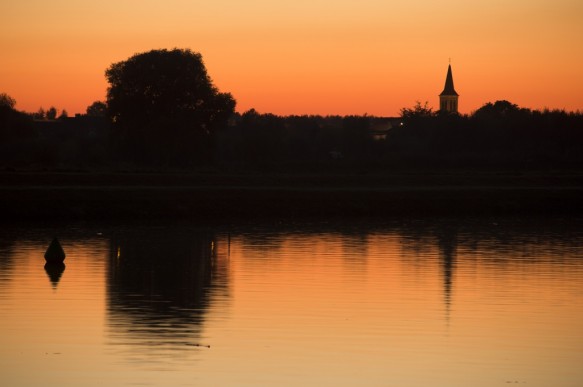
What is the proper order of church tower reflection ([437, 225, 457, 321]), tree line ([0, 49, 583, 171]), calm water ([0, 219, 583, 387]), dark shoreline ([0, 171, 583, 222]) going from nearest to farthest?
1. calm water ([0, 219, 583, 387])
2. church tower reflection ([437, 225, 457, 321])
3. dark shoreline ([0, 171, 583, 222])
4. tree line ([0, 49, 583, 171])

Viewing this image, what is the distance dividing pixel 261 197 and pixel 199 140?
4020 cm

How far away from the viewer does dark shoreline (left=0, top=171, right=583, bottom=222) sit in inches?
2771

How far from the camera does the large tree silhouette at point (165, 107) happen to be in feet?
381

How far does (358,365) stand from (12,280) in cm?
1731

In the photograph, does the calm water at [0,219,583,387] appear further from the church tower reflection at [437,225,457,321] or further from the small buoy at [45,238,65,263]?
the small buoy at [45,238,65,263]

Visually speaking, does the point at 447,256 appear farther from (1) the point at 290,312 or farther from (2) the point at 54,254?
(1) the point at 290,312

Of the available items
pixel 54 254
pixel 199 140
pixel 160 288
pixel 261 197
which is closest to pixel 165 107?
pixel 199 140

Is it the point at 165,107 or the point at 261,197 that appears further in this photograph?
the point at 165,107

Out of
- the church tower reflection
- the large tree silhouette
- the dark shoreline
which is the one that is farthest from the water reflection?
the large tree silhouette

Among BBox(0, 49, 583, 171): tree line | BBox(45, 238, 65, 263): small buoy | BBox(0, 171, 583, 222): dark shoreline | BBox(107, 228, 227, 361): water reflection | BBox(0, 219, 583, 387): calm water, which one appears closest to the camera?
BBox(0, 219, 583, 387): calm water

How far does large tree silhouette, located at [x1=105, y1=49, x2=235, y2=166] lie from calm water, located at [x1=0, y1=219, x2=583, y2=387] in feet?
200

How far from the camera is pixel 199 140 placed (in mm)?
117562

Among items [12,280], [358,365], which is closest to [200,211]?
[12,280]

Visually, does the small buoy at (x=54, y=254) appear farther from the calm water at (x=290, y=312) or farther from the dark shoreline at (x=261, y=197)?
the dark shoreline at (x=261, y=197)
